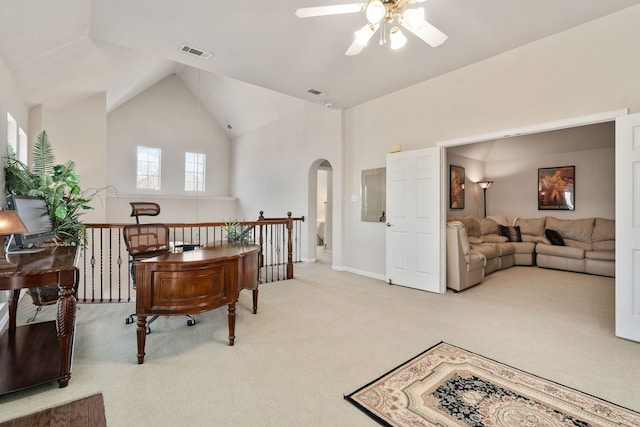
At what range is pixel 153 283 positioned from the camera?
222 centimetres

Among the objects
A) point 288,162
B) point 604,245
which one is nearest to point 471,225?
point 604,245

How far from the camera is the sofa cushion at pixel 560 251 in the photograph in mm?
5345

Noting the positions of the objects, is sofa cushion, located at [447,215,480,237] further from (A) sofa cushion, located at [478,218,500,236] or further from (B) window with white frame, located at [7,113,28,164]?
(B) window with white frame, located at [7,113,28,164]

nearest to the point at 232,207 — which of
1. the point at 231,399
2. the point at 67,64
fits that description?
the point at 67,64

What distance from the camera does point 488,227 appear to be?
6.41m

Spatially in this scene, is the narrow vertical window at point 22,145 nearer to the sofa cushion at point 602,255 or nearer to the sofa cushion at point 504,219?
the sofa cushion at point 504,219

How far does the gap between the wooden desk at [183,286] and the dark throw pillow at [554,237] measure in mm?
6479

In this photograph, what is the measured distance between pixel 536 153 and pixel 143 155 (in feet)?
34.3

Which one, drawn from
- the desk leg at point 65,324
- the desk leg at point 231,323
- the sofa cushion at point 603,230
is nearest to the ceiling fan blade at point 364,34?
the desk leg at point 231,323

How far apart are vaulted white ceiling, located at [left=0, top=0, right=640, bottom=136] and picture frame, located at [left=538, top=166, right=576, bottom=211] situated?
14.4ft

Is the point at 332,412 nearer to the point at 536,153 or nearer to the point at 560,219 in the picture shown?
the point at 560,219

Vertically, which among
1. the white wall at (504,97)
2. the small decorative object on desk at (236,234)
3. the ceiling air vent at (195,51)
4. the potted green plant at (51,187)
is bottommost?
the small decorative object on desk at (236,234)

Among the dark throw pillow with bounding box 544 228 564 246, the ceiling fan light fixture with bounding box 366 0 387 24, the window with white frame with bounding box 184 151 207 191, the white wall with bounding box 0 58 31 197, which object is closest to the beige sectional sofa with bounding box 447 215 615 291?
the dark throw pillow with bounding box 544 228 564 246

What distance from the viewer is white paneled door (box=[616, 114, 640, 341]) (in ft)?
8.51
